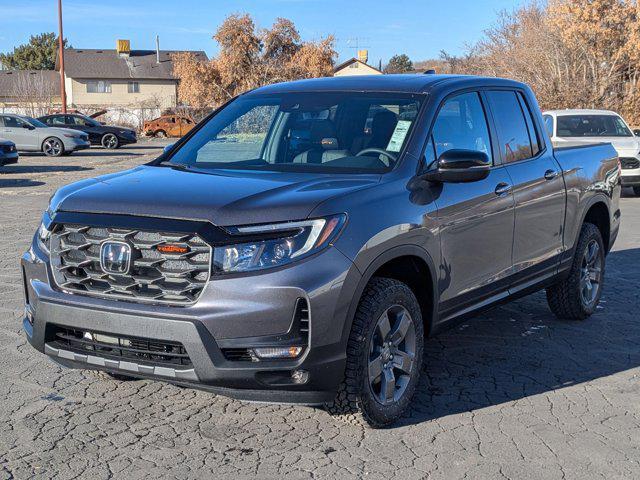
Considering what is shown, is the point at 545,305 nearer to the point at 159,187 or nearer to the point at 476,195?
the point at 476,195

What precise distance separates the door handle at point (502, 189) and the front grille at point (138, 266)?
2.24 meters

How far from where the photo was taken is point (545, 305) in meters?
7.43

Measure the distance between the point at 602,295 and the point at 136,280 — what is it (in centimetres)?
516

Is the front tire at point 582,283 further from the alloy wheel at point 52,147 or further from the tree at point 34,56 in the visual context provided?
the tree at point 34,56

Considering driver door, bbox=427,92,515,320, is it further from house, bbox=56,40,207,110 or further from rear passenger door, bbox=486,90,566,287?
house, bbox=56,40,207,110

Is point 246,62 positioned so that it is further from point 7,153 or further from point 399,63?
point 399,63

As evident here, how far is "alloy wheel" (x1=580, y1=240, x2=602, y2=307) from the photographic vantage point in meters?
6.82

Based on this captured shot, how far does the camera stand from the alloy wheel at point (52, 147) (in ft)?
96.0

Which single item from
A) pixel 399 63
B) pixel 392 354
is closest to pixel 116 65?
pixel 399 63

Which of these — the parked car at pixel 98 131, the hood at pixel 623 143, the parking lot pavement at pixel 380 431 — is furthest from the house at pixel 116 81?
the parking lot pavement at pixel 380 431

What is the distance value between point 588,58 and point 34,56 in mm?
76318

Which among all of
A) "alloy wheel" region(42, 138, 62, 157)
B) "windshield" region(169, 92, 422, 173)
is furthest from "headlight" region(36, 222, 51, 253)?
"alloy wheel" region(42, 138, 62, 157)

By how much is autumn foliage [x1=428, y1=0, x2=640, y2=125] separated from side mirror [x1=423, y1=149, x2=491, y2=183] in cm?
2803

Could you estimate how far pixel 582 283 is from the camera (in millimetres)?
6785
